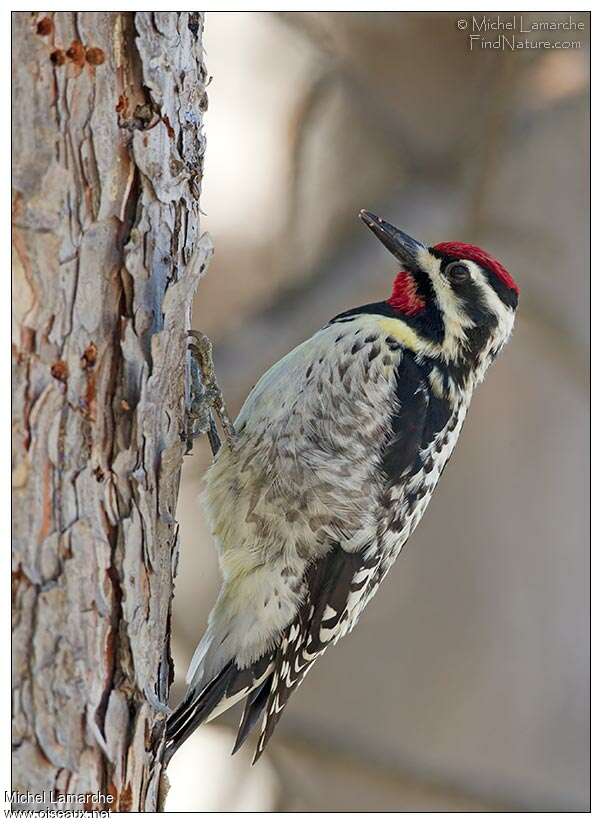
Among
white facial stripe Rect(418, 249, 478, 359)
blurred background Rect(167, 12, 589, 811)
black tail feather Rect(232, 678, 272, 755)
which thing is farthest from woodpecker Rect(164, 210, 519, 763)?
blurred background Rect(167, 12, 589, 811)

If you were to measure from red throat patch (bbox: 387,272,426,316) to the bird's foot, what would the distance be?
597 millimetres

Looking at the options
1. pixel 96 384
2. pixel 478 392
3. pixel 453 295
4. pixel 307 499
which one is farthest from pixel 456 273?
pixel 478 392

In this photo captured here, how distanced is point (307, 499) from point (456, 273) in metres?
0.75

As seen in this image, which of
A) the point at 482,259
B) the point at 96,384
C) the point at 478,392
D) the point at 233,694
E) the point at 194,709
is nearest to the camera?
the point at 96,384

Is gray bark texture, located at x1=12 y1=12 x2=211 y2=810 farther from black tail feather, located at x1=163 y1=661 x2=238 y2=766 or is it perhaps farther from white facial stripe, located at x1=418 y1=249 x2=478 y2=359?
white facial stripe, located at x1=418 y1=249 x2=478 y2=359

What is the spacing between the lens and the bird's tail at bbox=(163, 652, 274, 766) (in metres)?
2.36

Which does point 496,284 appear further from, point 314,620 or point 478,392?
point 478,392

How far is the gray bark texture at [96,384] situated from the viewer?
1.62m

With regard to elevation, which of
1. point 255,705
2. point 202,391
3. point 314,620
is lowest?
point 255,705

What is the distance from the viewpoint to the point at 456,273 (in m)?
2.63

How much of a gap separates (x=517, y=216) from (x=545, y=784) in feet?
8.67

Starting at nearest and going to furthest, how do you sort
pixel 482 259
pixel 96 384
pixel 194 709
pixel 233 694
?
pixel 96 384, pixel 194 709, pixel 233 694, pixel 482 259
